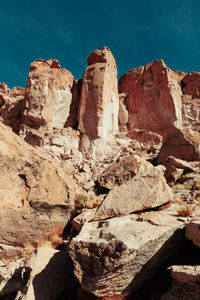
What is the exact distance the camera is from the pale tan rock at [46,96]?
18953 mm

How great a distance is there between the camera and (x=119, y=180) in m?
6.55

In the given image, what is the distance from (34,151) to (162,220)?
12.2ft

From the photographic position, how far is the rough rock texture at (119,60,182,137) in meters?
23.8

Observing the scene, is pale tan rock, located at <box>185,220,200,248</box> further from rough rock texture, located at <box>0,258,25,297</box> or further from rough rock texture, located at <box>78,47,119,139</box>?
rough rock texture, located at <box>78,47,119,139</box>

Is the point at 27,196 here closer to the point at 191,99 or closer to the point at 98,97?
the point at 98,97

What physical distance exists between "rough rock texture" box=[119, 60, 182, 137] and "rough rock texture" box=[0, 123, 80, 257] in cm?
1999

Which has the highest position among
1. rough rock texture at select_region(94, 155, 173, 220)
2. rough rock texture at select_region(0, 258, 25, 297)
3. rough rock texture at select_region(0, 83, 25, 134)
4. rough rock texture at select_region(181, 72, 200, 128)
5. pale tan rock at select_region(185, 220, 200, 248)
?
rough rock texture at select_region(181, 72, 200, 128)

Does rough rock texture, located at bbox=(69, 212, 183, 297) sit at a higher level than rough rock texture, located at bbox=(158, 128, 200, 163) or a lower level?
lower

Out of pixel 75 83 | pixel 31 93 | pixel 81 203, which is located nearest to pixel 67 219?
pixel 81 203

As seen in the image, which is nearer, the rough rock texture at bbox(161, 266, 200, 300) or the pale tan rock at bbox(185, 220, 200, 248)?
the rough rock texture at bbox(161, 266, 200, 300)

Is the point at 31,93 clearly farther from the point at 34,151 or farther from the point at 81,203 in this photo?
the point at 81,203

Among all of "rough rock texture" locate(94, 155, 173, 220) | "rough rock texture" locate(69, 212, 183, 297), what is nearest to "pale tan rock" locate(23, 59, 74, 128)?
"rough rock texture" locate(94, 155, 173, 220)

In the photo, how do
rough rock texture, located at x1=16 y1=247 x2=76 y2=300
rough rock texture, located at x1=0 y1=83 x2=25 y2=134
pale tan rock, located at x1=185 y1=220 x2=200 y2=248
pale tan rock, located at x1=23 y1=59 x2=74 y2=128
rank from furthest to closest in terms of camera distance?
rough rock texture, located at x1=0 y1=83 x2=25 y2=134 < pale tan rock, located at x1=23 y1=59 x2=74 y2=128 < rough rock texture, located at x1=16 y1=247 x2=76 y2=300 < pale tan rock, located at x1=185 y1=220 x2=200 y2=248

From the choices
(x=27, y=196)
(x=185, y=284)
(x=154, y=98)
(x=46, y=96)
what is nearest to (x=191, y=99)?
(x=154, y=98)
